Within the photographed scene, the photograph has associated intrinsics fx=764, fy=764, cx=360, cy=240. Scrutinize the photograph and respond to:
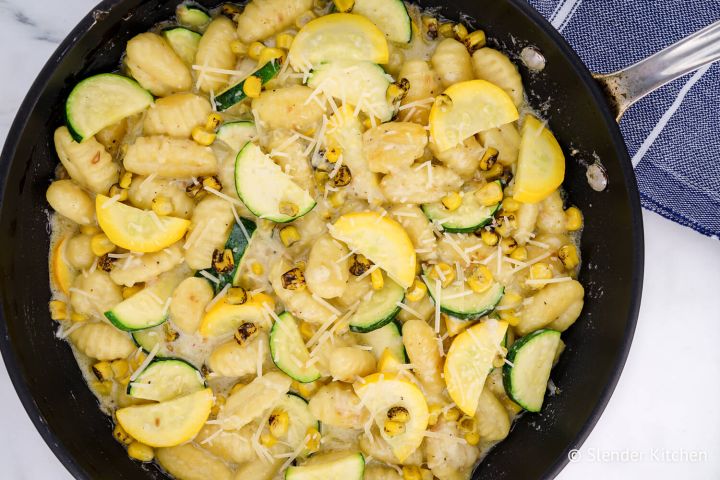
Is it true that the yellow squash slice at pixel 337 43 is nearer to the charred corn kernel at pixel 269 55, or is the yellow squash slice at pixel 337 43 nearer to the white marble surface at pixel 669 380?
the charred corn kernel at pixel 269 55

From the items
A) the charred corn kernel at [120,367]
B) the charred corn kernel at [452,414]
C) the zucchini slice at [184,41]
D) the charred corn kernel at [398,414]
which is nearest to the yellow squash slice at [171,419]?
the charred corn kernel at [120,367]

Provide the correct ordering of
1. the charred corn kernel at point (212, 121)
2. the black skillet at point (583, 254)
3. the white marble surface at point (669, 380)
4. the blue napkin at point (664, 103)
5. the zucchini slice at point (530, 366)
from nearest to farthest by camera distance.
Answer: the black skillet at point (583, 254), the charred corn kernel at point (212, 121), the zucchini slice at point (530, 366), the blue napkin at point (664, 103), the white marble surface at point (669, 380)

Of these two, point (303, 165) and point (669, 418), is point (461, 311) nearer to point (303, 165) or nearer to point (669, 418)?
point (303, 165)

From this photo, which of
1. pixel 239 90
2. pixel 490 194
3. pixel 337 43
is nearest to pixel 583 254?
pixel 490 194

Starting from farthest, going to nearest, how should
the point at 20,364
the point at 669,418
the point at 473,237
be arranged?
1. the point at 669,418
2. the point at 473,237
3. the point at 20,364

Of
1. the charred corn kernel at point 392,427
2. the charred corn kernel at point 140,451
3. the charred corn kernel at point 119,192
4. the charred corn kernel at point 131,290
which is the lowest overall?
the charred corn kernel at point 140,451

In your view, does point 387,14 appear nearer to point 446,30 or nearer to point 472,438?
point 446,30

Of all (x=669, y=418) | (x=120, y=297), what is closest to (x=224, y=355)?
(x=120, y=297)
